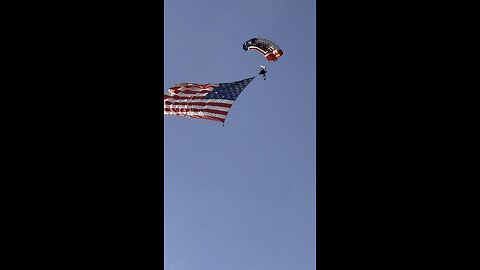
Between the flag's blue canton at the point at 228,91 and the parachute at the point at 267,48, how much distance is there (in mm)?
5703

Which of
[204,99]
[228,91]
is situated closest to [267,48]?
[228,91]

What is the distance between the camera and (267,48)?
70.6 feet

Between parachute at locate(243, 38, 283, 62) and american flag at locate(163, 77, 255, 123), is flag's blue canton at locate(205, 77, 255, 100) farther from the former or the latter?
parachute at locate(243, 38, 283, 62)

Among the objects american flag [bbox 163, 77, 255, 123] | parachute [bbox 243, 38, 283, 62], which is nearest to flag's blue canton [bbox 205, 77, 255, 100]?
american flag [bbox 163, 77, 255, 123]

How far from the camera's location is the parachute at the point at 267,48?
21516 mm

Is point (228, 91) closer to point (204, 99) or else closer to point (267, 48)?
point (204, 99)

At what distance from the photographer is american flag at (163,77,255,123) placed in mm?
15538

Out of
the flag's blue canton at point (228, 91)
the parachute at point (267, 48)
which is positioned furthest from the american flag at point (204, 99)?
the parachute at point (267, 48)
